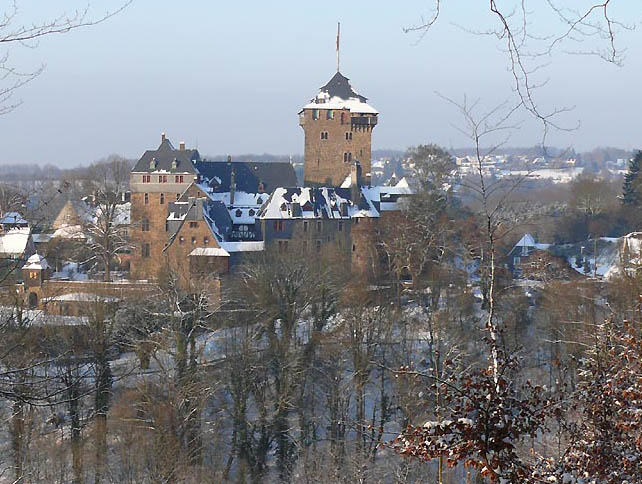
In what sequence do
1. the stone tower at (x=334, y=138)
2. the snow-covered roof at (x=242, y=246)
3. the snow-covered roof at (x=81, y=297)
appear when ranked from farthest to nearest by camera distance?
the stone tower at (x=334, y=138)
the snow-covered roof at (x=242, y=246)
the snow-covered roof at (x=81, y=297)

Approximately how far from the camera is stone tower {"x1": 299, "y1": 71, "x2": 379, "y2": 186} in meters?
49.6

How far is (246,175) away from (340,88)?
27.5 feet

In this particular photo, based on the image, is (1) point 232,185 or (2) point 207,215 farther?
(1) point 232,185

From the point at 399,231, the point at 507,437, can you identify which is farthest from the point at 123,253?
the point at 507,437

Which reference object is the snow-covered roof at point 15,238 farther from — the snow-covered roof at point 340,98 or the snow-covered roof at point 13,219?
the snow-covered roof at point 340,98

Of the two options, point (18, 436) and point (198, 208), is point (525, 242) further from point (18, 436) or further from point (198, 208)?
point (18, 436)

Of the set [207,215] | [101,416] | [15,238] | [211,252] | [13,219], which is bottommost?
[101,416]

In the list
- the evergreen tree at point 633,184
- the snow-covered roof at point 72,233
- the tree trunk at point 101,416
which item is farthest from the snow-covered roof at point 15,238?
the evergreen tree at point 633,184

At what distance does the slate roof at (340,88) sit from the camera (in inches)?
2003

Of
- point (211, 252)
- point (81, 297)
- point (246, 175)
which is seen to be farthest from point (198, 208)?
point (81, 297)

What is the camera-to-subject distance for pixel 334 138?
49.8m

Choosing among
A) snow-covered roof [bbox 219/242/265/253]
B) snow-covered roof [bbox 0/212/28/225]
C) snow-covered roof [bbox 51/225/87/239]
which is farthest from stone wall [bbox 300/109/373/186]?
snow-covered roof [bbox 0/212/28/225]

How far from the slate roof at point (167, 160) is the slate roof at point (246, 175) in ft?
2.40

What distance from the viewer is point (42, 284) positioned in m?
37.0
